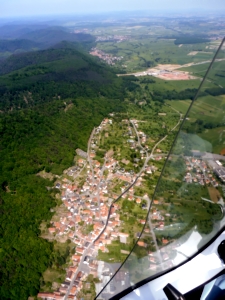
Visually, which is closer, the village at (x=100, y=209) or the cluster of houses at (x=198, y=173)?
the cluster of houses at (x=198, y=173)

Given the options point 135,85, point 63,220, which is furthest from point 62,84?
point 63,220

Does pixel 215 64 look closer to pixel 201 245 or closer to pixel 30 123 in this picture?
pixel 201 245

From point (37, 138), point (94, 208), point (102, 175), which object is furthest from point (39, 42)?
point (94, 208)

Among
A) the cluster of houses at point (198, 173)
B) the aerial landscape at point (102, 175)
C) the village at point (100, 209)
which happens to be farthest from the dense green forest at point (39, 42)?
the cluster of houses at point (198, 173)

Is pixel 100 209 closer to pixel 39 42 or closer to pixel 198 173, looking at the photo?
pixel 198 173

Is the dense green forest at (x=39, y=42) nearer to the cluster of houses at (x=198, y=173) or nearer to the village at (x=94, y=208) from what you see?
the village at (x=94, y=208)

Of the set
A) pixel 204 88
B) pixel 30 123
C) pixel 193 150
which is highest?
pixel 204 88
